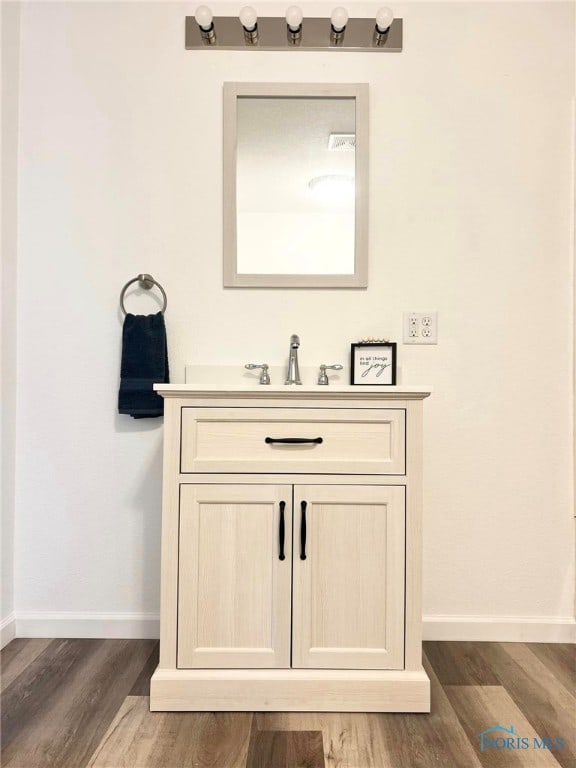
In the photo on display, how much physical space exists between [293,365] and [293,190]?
23.8 inches

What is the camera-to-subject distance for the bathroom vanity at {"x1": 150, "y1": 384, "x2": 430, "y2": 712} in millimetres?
1427

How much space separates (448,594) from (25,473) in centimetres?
150

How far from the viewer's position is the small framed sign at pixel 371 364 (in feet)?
6.16

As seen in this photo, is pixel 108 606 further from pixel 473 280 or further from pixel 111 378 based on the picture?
pixel 473 280

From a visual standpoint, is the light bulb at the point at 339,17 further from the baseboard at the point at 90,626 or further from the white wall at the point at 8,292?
the baseboard at the point at 90,626

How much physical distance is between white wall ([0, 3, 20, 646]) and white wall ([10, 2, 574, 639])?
3 centimetres

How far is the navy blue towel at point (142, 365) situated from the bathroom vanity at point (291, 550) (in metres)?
0.40

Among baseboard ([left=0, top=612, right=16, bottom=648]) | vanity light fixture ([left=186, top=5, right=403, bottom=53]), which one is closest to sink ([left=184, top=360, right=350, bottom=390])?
baseboard ([left=0, top=612, right=16, bottom=648])

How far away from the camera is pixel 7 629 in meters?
1.83

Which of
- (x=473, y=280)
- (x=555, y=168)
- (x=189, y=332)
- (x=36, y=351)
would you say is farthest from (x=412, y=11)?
(x=36, y=351)

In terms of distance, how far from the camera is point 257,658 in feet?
4.74

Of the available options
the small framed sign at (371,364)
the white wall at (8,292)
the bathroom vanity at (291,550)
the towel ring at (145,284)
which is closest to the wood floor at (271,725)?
the bathroom vanity at (291,550)

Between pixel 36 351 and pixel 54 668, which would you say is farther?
pixel 36 351

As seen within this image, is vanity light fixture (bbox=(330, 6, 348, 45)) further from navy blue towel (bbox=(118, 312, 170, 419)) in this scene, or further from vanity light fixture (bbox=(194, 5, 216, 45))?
navy blue towel (bbox=(118, 312, 170, 419))
